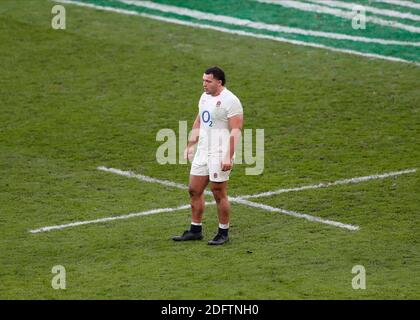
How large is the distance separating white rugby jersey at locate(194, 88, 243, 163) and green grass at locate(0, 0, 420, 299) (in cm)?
115

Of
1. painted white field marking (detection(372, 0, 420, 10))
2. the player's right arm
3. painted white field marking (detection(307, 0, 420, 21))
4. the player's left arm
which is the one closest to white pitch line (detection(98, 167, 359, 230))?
the player's right arm

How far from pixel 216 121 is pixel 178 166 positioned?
12.8ft

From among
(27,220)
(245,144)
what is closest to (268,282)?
(27,220)

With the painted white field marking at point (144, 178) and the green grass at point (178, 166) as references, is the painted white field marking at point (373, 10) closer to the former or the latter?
the green grass at point (178, 166)

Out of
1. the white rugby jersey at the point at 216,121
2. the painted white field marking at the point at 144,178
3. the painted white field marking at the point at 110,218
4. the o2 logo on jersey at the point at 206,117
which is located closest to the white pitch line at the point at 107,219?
the painted white field marking at the point at 110,218

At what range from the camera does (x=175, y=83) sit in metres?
20.6

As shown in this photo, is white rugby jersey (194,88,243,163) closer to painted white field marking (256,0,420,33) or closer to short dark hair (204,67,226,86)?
short dark hair (204,67,226,86)

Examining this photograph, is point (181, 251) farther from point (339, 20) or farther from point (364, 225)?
point (339, 20)

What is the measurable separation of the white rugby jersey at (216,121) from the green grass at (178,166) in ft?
3.76

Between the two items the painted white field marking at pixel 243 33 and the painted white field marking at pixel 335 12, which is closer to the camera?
the painted white field marking at pixel 243 33

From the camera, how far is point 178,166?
17219 mm

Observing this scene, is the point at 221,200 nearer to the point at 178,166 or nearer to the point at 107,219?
the point at 107,219

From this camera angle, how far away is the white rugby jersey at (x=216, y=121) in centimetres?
1334

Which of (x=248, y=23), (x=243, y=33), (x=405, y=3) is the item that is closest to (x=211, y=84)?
(x=243, y=33)
